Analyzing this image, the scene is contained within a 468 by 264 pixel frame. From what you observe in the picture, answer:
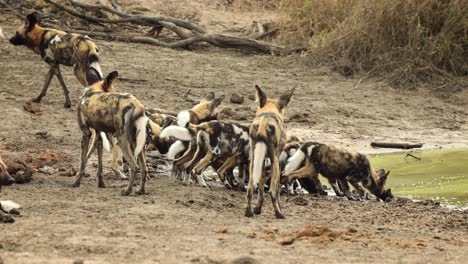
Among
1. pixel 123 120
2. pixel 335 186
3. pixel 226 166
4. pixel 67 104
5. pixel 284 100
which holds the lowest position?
pixel 67 104

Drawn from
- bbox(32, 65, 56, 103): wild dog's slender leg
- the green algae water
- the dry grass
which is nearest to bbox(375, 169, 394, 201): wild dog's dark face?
the green algae water

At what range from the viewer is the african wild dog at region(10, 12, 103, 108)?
40.0 feet

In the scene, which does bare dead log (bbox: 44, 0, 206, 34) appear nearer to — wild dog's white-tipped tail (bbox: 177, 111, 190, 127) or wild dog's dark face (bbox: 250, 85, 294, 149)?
wild dog's white-tipped tail (bbox: 177, 111, 190, 127)

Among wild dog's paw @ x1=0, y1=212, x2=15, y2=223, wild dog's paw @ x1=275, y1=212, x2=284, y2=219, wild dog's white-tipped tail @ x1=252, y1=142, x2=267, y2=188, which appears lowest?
wild dog's paw @ x1=275, y1=212, x2=284, y2=219

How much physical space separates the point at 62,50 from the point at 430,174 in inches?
169

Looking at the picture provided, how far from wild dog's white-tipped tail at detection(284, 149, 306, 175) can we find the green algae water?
1077 millimetres

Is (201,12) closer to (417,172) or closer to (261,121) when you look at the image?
(417,172)

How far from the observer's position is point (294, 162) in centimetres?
1012

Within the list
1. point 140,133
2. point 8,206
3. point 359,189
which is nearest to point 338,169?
point 359,189

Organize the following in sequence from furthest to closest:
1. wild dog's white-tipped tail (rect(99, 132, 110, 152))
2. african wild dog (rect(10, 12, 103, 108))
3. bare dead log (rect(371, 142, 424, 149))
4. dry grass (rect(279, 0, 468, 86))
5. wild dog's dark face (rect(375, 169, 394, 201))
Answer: dry grass (rect(279, 0, 468, 86)) < bare dead log (rect(371, 142, 424, 149)) < african wild dog (rect(10, 12, 103, 108)) < wild dog's dark face (rect(375, 169, 394, 201)) < wild dog's white-tipped tail (rect(99, 132, 110, 152))

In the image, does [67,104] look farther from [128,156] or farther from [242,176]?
[128,156]

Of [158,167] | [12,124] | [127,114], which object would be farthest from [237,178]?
[12,124]

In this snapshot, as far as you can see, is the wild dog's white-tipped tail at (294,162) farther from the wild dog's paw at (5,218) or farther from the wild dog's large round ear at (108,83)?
the wild dog's paw at (5,218)

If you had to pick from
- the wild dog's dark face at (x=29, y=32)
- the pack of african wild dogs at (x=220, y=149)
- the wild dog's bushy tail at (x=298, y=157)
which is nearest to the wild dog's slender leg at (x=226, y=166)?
the pack of african wild dogs at (x=220, y=149)
